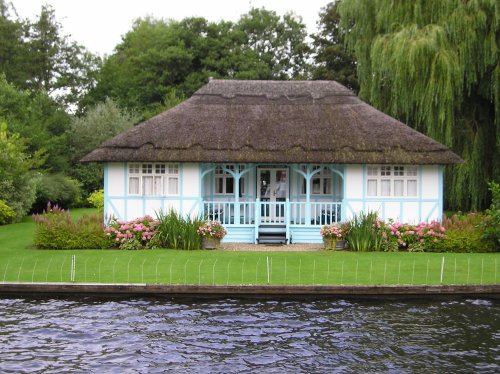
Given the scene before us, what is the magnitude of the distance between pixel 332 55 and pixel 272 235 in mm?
23620

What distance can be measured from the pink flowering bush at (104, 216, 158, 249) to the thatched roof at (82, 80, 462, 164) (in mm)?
2349

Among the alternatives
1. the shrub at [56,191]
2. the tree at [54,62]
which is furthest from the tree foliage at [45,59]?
the shrub at [56,191]

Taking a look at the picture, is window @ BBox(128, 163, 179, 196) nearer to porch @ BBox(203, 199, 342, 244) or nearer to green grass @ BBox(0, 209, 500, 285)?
porch @ BBox(203, 199, 342, 244)

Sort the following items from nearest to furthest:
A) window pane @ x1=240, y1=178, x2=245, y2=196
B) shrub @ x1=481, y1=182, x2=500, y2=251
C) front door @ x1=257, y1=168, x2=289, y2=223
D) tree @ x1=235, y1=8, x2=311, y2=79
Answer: shrub @ x1=481, y1=182, x2=500, y2=251, front door @ x1=257, y1=168, x2=289, y2=223, window pane @ x1=240, y1=178, x2=245, y2=196, tree @ x1=235, y1=8, x2=311, y2=79

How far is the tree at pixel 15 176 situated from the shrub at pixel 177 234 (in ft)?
31.1

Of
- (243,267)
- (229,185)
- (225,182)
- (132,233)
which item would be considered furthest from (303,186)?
(243,267)

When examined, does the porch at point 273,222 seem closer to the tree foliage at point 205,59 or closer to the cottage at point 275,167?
the cottage at point 275,167

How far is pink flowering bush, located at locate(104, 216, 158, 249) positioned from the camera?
1975 centimetres

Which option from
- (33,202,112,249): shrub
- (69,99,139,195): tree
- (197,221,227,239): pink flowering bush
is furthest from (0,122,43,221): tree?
(69,99,139,195): tree

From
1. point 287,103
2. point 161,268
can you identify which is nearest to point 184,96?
point 287,103

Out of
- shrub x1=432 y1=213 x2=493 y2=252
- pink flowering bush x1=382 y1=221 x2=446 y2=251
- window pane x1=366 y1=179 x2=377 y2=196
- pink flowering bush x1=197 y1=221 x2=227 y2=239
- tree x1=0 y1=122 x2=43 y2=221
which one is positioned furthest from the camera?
tree x1=0 y1=122 x2=43 y2=221

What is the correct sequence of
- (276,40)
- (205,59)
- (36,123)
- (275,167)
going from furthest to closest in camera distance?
(276,40)
(205,59)
(36,123)
(275,167)

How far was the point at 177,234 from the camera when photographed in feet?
65.2

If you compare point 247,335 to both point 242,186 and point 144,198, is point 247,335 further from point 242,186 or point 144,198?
point 242,186
